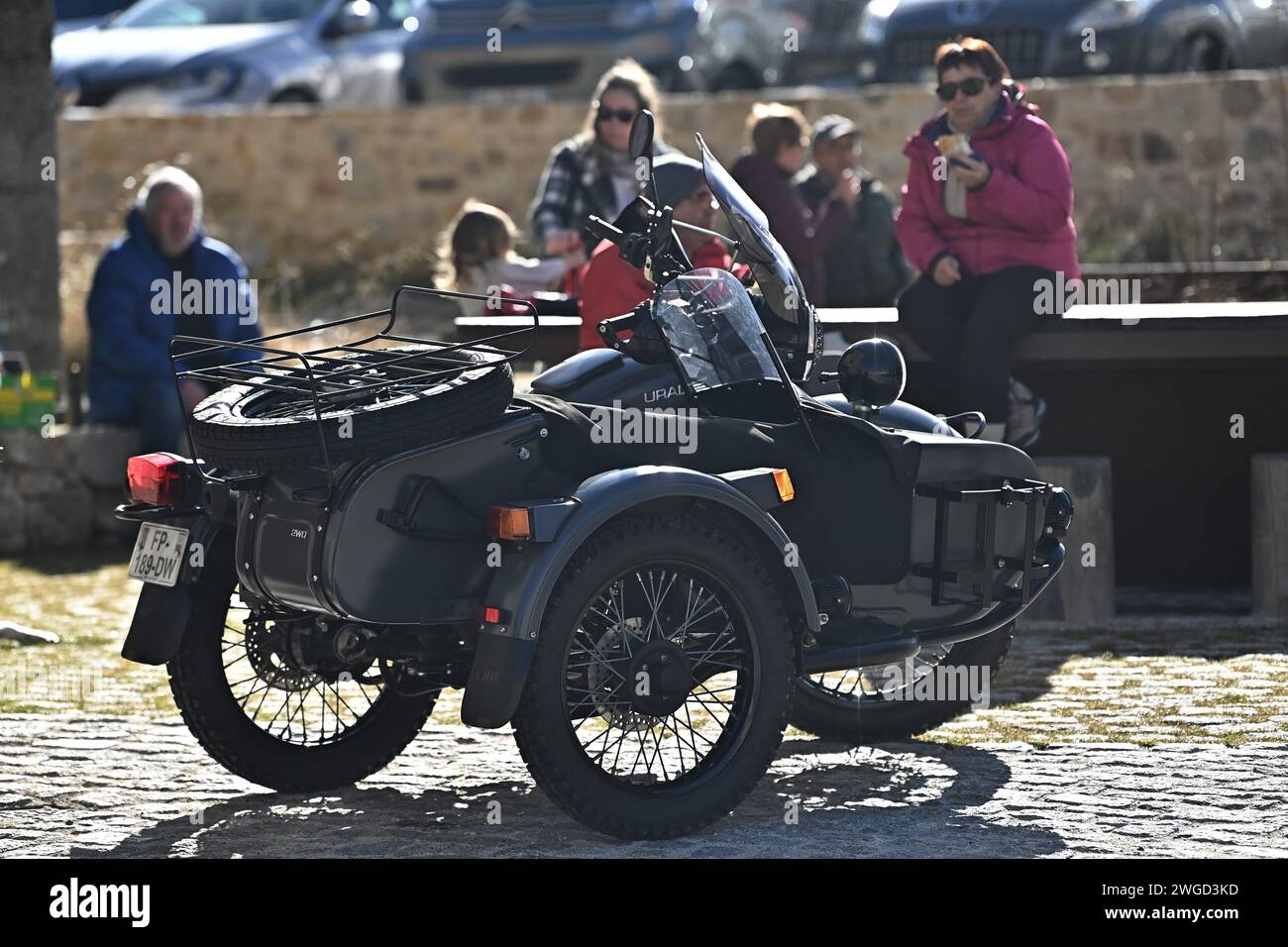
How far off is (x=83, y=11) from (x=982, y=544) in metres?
16.8

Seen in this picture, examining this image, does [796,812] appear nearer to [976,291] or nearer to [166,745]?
[166,745]

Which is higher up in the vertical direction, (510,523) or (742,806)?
(510,523)

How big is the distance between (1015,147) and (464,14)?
1044 cm

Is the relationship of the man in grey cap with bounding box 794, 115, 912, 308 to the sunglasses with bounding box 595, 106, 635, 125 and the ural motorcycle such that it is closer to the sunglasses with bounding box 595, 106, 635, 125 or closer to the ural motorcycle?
the sunglasses with bounding box 595, 106, 635, 125

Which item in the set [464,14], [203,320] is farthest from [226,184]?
[203,320]

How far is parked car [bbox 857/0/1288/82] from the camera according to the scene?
16766mm

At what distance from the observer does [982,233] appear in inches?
365

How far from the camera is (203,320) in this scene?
37.9 feet

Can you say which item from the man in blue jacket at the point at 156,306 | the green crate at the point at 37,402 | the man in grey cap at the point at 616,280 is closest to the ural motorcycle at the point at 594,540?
the man in grey cap at the point at 616,280

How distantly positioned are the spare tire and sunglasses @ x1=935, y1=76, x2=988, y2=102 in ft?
11.7

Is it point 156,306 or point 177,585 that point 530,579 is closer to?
point 177,585

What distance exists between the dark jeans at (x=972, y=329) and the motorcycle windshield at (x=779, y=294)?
8.67 feet

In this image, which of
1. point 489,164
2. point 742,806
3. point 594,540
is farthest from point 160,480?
point 489,164

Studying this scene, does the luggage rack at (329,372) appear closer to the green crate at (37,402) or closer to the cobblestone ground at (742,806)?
the cobblestone ground at (742,806)
